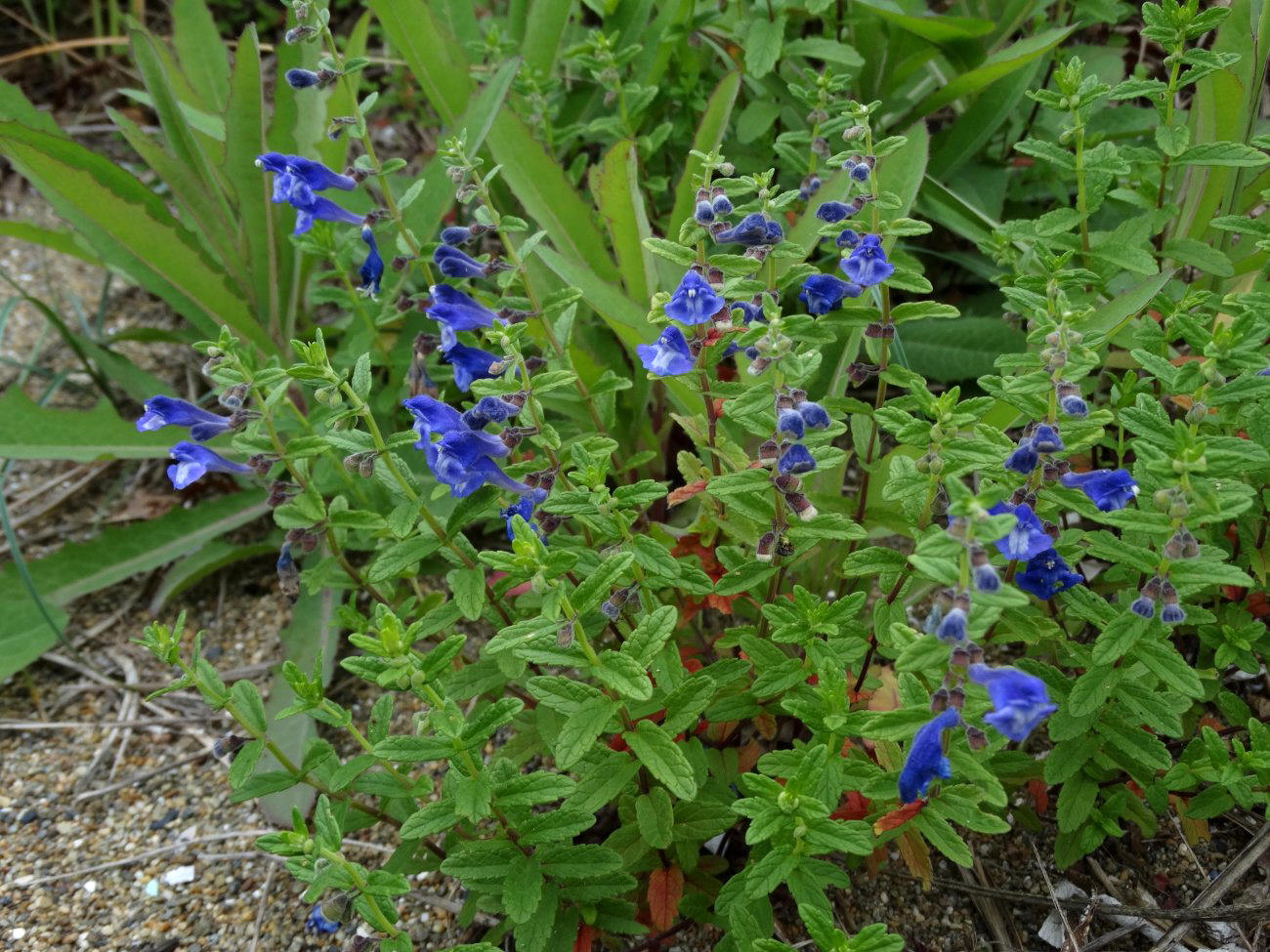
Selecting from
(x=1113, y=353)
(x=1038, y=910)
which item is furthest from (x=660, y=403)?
(x=1038, y=910)

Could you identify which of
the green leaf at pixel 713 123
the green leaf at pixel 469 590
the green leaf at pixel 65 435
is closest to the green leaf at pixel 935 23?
the green leaf at pixel 713 123

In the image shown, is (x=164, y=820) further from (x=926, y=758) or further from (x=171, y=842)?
(x=926, y=758)

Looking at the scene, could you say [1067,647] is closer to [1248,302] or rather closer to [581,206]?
[1248,302]

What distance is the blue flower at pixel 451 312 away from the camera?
2.40 metres

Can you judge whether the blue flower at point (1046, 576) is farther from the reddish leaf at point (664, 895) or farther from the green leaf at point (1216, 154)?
the green leaf at point (1216, 154)

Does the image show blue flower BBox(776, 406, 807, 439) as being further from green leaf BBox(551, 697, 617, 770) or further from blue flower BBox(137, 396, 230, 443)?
blue flower BBox(137, 396, 230, 443)

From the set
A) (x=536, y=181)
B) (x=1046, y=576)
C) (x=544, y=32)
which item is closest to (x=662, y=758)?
(x=1046, y=576)

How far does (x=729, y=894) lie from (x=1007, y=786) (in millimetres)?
731

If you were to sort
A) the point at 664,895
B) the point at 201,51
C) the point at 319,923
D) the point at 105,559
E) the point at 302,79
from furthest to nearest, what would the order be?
the point at 201,51, the point at 105,559, the point at 302,79, the point at 319,923, the point at 664,895

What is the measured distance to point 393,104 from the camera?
4785mm

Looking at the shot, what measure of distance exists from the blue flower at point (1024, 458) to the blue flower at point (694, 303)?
22.1 inches

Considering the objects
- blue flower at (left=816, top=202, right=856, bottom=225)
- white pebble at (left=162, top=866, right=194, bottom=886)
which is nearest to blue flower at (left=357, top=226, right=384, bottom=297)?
blue flower at (left=816, top=202, right=856, bottom=225)

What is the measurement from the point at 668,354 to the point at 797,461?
1.07 feet

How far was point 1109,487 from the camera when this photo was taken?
1938 millimetres
